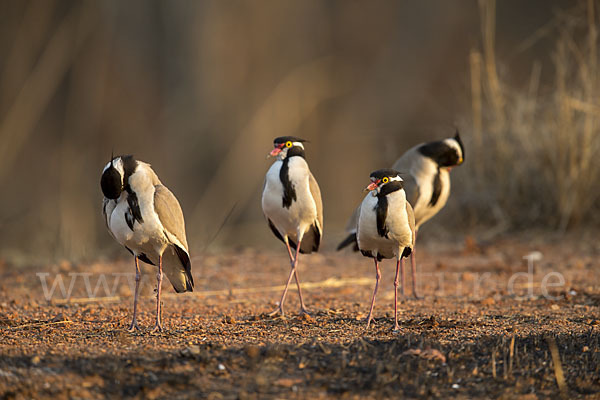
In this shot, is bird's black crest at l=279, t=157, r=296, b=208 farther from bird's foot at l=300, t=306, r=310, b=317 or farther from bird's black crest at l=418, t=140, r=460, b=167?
bird's black crest at l=418, t=140, r=460, b=167

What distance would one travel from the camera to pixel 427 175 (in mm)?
6453

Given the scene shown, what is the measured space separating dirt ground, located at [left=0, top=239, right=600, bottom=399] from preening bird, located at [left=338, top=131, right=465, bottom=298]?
664 mm

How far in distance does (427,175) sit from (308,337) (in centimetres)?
261

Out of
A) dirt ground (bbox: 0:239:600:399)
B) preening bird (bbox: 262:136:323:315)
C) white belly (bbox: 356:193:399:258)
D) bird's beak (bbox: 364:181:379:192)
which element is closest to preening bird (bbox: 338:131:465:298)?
dirt ground (bbox: 0:239:600:399)

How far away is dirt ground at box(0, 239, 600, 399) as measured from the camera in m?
3.48

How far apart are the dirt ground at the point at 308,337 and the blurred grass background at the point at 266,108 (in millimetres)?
1811

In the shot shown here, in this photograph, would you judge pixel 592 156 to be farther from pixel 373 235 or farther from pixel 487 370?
pixel 487 370

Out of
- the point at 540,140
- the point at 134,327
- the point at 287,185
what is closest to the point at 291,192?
the point at 287,185

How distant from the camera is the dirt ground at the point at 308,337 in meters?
3.48

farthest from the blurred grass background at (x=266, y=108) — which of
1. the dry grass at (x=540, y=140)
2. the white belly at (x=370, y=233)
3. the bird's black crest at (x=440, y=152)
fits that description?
the white belly at (x=370, y=233)

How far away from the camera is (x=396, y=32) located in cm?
2047

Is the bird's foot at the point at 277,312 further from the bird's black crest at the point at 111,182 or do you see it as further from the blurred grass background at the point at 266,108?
the blurred grass background at the point at 266,108

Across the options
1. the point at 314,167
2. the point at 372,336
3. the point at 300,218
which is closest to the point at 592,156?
the point at 300,218

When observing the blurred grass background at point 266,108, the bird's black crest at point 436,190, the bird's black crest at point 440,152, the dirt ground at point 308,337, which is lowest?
the dirt ground at point 308,337
